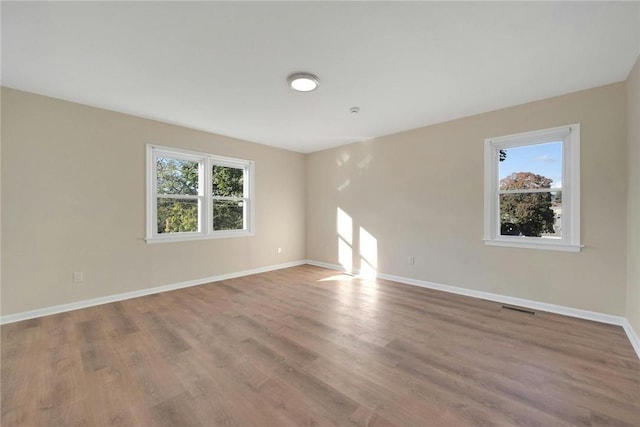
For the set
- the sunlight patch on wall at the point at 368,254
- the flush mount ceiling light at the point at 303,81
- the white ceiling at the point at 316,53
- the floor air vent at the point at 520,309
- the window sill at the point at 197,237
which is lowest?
the floor air vent at the point at 520,309

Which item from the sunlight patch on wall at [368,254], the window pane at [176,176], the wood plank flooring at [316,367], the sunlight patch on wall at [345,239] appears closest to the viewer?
the wood plank flooring at [316,367]

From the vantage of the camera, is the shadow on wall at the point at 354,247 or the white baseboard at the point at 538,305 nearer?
the white baseboard at the point at 538,305

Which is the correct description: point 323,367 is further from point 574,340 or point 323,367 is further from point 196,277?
point 196,277

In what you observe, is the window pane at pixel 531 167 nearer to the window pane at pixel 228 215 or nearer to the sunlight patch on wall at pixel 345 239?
the sunlight patch on wall at pixel 345 239

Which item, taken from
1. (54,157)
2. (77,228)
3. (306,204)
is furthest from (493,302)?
(54,157)

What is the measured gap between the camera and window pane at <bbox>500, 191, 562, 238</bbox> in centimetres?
317

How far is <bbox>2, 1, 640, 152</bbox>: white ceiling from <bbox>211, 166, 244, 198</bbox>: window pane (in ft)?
4.57

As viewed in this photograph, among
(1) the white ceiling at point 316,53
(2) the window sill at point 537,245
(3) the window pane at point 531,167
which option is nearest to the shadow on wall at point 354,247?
(2) the window sill at point 537,245

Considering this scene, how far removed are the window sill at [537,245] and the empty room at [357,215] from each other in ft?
0.06

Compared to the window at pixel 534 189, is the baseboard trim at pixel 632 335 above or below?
below

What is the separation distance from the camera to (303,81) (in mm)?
2652

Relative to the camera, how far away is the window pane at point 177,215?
3957mm

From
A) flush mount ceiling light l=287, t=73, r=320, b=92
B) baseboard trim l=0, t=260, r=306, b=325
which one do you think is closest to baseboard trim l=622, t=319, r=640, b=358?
flush mount ceiling light l=287, t=73, r=320, b=92

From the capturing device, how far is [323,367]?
2.00 m
